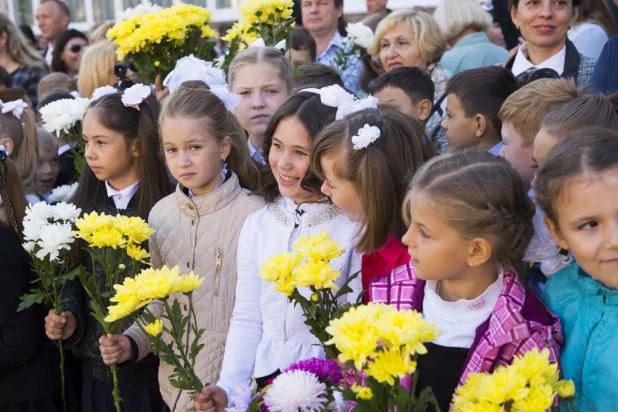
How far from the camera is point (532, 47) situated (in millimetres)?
4285

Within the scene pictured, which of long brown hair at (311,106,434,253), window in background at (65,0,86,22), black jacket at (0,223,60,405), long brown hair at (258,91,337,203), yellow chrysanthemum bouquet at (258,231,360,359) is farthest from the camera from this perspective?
window in background at (65,0,86,22)

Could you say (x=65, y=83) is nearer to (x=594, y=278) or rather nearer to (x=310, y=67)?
(x=310, y=67)

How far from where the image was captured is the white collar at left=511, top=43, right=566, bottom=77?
13.7ft

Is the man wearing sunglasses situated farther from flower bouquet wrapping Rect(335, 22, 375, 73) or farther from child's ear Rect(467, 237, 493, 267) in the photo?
child's ear Rect(467, 237, 493, 267)

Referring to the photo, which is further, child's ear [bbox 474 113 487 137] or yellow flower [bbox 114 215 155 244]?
child's ear [bbox 474 113 487 137]

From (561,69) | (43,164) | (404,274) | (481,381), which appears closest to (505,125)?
(404,274)

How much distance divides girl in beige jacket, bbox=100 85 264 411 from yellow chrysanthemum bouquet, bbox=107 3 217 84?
0.71 m

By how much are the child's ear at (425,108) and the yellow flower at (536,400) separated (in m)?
3.19

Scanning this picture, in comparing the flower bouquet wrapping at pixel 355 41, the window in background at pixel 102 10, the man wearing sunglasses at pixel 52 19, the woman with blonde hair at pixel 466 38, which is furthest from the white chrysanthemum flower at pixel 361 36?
the window in background at pixel 102 10

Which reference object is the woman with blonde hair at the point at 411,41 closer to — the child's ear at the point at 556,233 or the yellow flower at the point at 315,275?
the child's ear at the point at 556,233

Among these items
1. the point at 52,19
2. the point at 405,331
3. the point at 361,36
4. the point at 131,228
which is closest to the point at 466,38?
the point at 361,36

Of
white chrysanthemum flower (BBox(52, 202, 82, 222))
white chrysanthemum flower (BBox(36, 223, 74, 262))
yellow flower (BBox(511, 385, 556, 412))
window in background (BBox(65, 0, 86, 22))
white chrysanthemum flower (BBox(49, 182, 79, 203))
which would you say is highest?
yellow flower (BBox(511, 385, 556, 412))

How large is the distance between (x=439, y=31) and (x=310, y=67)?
4.07 feet

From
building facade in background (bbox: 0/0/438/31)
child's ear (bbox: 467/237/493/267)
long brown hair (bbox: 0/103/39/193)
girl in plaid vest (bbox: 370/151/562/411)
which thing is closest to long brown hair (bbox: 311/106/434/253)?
girl in plaid vest (bbox: 370/151/562/411)
